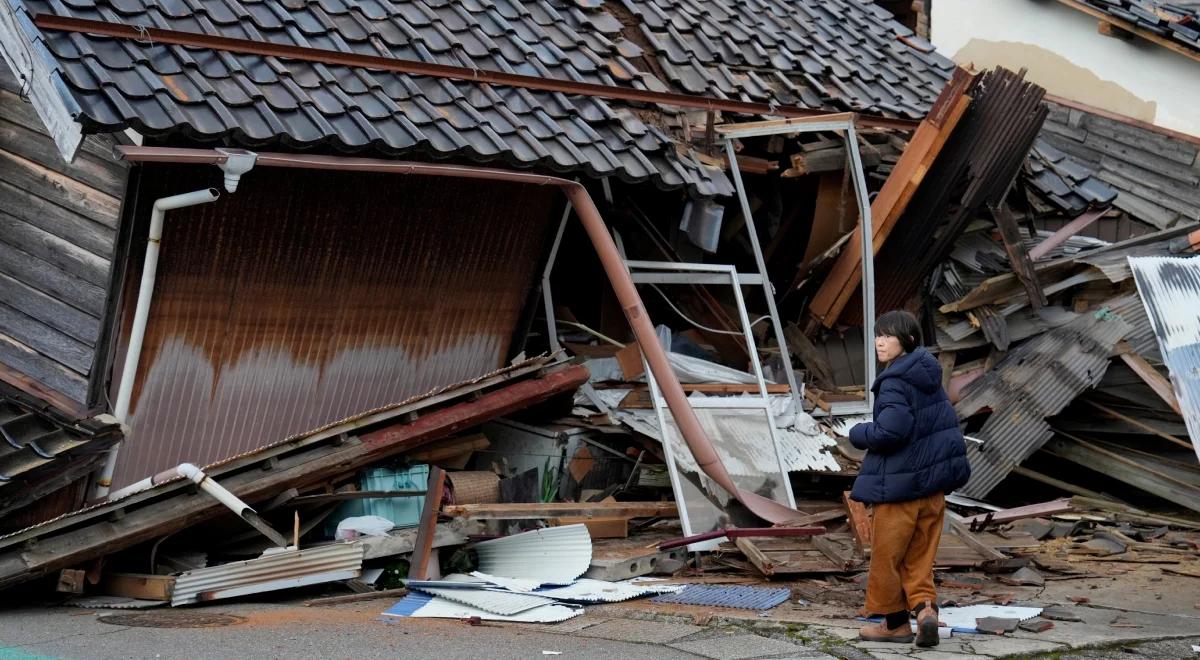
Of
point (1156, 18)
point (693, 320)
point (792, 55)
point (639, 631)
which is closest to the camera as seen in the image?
point (639, 631)

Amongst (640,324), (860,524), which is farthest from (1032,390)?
(640,324)

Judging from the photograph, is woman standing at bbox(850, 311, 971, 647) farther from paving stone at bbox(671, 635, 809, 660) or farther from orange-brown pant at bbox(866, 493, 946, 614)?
paving stone at bbox(671, 635, 809, 660)

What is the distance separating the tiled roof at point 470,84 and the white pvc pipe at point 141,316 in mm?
539

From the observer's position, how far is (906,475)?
6285 mm

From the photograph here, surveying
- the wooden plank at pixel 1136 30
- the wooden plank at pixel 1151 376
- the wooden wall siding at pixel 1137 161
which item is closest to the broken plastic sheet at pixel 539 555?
the wooden plank at pixel 1151 376

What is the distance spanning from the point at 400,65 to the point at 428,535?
9.68 feet

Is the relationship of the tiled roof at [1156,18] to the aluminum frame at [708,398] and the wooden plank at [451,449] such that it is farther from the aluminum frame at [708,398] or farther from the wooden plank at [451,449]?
the wooden plank at [451,449]

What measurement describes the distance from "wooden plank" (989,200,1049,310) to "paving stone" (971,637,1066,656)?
5.53 m

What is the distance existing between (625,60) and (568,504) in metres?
3.53

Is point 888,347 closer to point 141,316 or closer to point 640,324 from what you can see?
point 640,324

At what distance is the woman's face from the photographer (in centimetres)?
641

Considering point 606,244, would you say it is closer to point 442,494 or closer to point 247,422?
point 442,494

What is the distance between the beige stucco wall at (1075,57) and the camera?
1534 centimetres

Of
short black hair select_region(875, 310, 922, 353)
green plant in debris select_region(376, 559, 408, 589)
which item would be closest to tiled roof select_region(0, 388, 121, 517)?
green plant in debris select_region(376, 559, 408, 589)
